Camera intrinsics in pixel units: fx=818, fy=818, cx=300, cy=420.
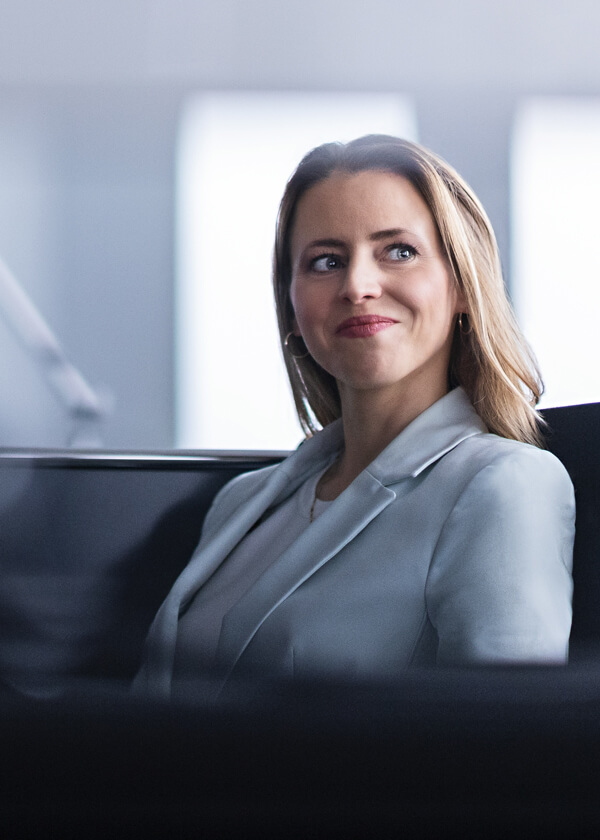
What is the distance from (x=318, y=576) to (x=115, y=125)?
369mm

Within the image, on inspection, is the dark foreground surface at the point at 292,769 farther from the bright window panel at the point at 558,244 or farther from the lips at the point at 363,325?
the lips at the point at 363,325

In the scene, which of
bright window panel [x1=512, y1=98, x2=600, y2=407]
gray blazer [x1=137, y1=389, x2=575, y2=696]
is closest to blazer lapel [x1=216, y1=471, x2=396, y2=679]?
gray blazer [x1=137, y1=389, x2=575, y2=696]

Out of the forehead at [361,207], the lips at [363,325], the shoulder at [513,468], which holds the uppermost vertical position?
the forehead at [361,207]

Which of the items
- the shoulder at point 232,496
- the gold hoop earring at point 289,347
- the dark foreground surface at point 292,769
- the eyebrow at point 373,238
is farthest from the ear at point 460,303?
the dark foreground surface at point 292,769

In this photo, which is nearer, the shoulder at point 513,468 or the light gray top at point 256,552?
the shoulder at point 513,468

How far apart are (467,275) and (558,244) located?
24 centimetres

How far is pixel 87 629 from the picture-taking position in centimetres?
40

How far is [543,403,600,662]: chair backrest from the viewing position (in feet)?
1.72

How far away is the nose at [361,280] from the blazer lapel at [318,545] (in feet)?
0.50

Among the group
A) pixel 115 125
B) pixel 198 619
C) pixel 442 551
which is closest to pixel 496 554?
pixel 442 551

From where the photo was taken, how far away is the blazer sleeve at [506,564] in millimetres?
438

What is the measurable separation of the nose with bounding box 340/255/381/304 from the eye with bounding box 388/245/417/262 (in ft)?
0.05

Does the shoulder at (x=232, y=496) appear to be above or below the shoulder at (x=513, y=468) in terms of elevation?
below

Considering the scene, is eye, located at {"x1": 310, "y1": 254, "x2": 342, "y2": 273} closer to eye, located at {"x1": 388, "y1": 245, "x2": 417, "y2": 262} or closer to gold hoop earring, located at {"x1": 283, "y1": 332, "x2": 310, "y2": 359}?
eye, located at {"x1": 388, "y1": 245, "x2": 417, "y2": 262}
